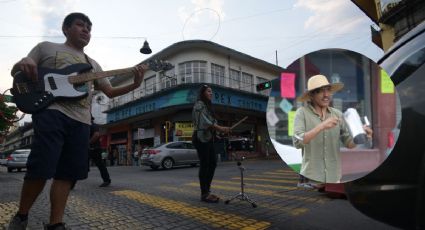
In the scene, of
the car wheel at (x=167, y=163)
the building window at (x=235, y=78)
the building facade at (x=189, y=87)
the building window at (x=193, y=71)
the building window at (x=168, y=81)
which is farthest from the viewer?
the building window at (x=235, y=78)

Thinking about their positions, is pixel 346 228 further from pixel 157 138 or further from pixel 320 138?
pixel 157 138

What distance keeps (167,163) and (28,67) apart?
13.1 meters

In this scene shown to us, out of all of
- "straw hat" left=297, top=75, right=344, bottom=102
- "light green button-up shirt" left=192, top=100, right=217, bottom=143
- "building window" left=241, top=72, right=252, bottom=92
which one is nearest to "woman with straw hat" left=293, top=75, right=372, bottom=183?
"straw hat" left=297, top=75, right=344, bottom=102

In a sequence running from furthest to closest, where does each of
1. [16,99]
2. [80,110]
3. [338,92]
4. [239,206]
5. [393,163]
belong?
1. [239,206]
2. [80,110]
3. [16,99]
4. [393,163]
5. [338,92]

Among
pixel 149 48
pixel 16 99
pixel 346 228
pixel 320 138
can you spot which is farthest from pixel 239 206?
pixel 149 48

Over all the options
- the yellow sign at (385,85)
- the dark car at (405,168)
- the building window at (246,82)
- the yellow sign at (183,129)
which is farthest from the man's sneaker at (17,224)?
the building window at (246,82)

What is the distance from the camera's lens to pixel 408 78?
157 cm

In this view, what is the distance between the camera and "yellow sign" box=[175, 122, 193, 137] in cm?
2388

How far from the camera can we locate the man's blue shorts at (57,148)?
2.26m

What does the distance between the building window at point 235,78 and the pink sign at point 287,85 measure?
78.3 feet

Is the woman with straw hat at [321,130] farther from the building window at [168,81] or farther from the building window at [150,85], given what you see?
the building window at [150,85]

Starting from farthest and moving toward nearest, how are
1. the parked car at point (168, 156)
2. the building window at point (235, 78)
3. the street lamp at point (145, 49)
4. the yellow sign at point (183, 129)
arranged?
the building window at point (235, 78), the yellow sign at point (183, 129), the street lamp at point (145, 49), the parked car at point (168, 156)

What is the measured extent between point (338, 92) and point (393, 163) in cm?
48

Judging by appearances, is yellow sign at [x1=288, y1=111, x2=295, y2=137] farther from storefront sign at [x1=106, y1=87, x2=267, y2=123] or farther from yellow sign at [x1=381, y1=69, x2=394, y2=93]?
storefront sign at [x1=106, y1=87, x2=267, y2=123]
